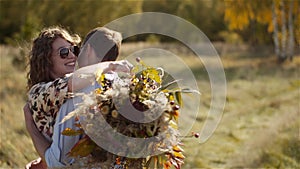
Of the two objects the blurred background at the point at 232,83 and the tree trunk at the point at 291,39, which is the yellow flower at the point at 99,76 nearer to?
the blurred background at the point at 232,83

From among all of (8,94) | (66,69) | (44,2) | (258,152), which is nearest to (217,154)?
(258,152)

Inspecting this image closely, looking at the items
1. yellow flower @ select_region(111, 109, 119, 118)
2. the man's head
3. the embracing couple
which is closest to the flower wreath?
yellow flower @ select_region(111, 109, 119, 118)

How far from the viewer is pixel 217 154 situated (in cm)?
1018

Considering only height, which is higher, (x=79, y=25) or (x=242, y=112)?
(x=79, y=25)

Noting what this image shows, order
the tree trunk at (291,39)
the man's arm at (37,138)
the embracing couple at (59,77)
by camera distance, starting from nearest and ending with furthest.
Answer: the embracing couple at (59,77), the man's arm at (37,138), the tree trunk at (291,39)

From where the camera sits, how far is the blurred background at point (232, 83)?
904cm

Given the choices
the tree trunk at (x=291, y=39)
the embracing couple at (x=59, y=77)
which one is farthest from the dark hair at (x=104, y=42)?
the tree trunk at (x=291, y=39)

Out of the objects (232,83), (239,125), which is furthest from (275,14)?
(239,125)

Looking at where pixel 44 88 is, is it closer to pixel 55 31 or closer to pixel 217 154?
pixel 55 31

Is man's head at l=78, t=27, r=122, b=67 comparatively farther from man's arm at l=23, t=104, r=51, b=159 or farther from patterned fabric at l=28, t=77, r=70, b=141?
man's arm at l=23, t=104, r=51, b=159

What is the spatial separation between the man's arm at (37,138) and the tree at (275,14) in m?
27.8

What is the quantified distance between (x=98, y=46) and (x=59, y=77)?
0.43m

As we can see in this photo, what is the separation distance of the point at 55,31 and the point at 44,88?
51 centimetres

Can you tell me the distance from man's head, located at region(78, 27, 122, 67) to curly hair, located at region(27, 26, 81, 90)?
0.27 meters
